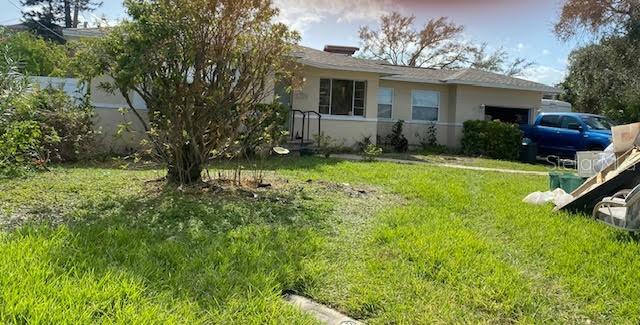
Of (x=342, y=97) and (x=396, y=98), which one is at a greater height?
(x=396, y=98)

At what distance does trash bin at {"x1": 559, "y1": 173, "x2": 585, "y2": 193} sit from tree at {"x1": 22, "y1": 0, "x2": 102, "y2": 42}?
1318 inches

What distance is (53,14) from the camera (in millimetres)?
34188

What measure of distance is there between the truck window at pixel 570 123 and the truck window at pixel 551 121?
248 millimetres

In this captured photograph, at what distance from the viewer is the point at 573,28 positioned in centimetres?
2103

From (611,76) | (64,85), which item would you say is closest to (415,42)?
(611,76)

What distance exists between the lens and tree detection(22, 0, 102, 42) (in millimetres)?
32750

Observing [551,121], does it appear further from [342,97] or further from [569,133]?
[342,97]

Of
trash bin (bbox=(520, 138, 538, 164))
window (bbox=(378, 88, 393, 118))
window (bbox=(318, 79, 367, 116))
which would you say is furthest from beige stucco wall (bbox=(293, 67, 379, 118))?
trash bin (bbox=(520, 138, 538, 164))

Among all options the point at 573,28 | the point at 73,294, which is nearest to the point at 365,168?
the point at 73,294

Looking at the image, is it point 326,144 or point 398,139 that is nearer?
point 326,144

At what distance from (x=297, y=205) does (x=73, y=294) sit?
11.6 ft

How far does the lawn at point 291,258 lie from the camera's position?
3107 millimetres

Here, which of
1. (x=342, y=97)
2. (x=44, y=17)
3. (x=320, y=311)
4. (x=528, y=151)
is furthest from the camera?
(x=44, y=17)

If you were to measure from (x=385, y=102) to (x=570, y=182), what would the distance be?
11223mm
